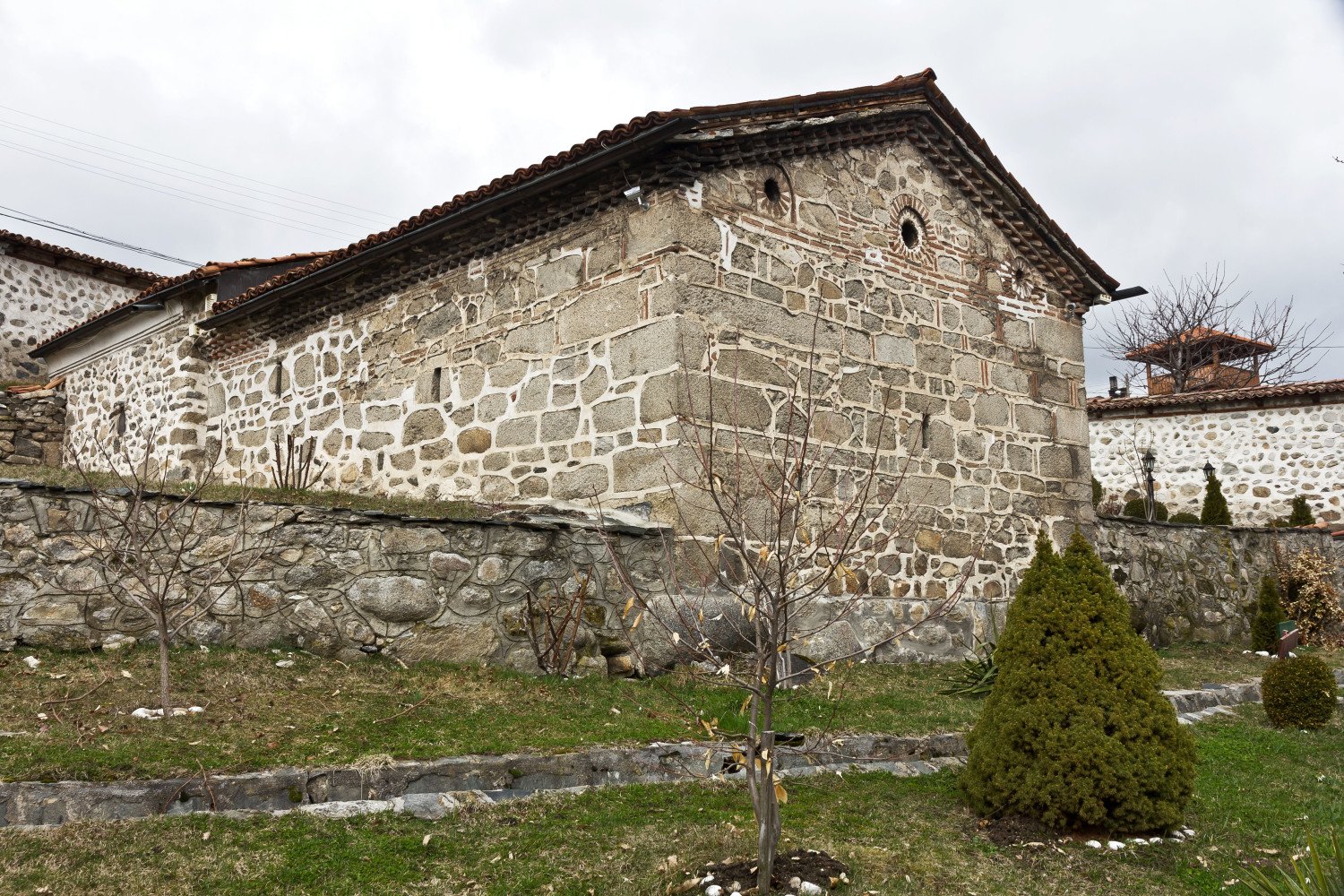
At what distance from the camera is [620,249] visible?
28.9 ft

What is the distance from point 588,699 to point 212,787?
9.08ft

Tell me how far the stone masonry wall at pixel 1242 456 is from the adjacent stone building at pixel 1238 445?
0.02m

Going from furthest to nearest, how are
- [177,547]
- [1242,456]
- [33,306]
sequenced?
[33,306] < [1242,456] < [177,547]

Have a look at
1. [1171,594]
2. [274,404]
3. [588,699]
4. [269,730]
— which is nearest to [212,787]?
[269,730]

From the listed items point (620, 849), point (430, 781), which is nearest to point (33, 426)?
point (430, 781)

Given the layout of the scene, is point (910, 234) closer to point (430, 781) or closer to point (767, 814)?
point (430, 781)

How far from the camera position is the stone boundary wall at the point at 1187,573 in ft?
39.8

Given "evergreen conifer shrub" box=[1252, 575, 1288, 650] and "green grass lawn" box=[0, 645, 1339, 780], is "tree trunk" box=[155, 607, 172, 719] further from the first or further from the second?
"evergreen conifer shrub" box=[1252, 575, 1288, 650]

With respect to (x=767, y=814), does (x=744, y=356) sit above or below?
above

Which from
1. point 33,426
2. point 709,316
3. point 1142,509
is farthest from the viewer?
point 1142,509

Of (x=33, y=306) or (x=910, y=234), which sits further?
(x=33, y=306)

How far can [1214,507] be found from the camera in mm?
17172

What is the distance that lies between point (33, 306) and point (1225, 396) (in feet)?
72.3

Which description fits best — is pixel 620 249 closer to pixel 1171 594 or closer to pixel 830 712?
pixel 830 712
